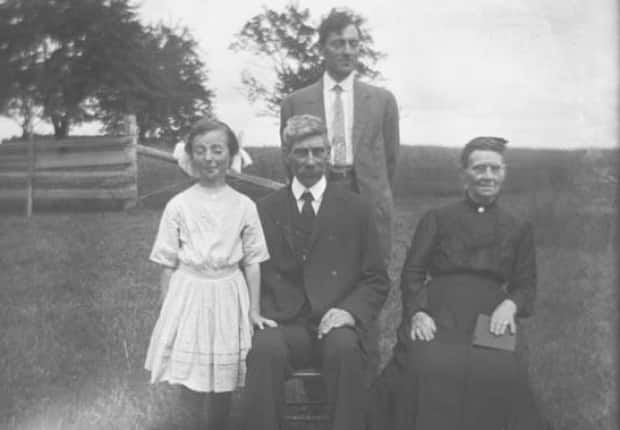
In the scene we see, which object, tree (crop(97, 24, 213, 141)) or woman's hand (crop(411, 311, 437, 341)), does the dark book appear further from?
tree (crop(97, 24, 213, 141))

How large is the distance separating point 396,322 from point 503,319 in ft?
7.85

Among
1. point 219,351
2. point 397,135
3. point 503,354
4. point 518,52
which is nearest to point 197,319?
point 219,351

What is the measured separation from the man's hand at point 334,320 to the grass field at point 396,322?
1.23m

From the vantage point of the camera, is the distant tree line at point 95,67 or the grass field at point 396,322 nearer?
the grass field at point 396,322

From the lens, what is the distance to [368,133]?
12.4 feet

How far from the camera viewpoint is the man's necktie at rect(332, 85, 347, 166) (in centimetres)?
377

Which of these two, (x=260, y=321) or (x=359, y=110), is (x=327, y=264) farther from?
(x=359, y=110)

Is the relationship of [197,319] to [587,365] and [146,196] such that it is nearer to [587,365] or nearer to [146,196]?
[587,365]

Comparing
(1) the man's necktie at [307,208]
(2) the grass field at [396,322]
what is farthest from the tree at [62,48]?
(1) the man's necktie at [307,208]

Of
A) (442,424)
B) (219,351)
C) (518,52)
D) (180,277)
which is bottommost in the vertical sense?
(442,424)

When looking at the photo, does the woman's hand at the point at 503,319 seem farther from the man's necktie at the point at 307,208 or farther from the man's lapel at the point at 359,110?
the man's lapel at the point at 359,110

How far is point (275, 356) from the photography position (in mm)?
2836

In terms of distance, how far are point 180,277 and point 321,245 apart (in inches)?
26.6

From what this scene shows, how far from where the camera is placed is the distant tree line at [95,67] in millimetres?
3791
